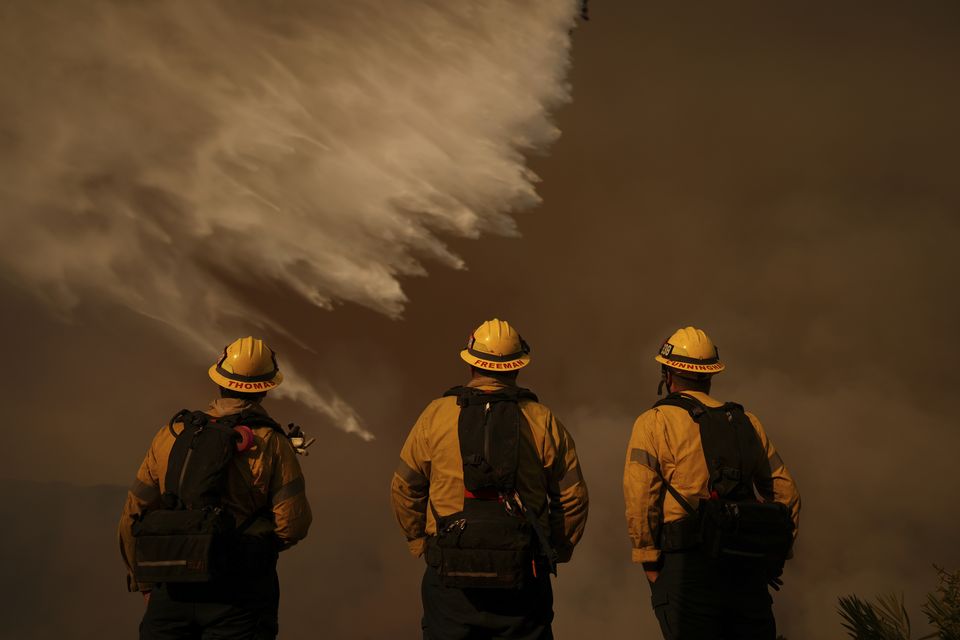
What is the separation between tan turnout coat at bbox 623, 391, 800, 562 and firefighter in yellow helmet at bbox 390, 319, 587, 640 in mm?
389

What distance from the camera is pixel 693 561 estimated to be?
500 cm

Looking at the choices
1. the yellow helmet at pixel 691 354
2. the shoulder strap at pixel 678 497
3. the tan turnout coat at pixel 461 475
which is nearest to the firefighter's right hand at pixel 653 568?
the shoulder strap at pixel 678 497

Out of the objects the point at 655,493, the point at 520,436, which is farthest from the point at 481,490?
the point at 655,493

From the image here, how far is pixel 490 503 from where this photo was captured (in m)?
4.61

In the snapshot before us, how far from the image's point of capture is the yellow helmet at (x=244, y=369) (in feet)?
16.8

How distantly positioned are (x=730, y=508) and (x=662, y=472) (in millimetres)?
446

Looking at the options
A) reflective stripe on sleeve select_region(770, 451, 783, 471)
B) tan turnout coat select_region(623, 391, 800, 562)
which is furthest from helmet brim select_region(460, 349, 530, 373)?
reflective stripe on sleeve select_region(770, 451, 783, 471)

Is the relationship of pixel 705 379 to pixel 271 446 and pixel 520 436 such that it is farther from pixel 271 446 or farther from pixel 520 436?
pixel 271 446

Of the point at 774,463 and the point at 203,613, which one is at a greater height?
the point at 774,463

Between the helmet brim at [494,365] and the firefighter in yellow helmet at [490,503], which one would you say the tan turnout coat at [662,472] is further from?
the helmet brim at [494,365]

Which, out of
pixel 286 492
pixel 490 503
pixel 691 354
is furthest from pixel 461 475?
pixel 691 354

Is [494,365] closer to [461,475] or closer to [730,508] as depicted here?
[461,475]

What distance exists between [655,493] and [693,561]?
442 mm

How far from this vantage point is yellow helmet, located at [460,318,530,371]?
198 inches
